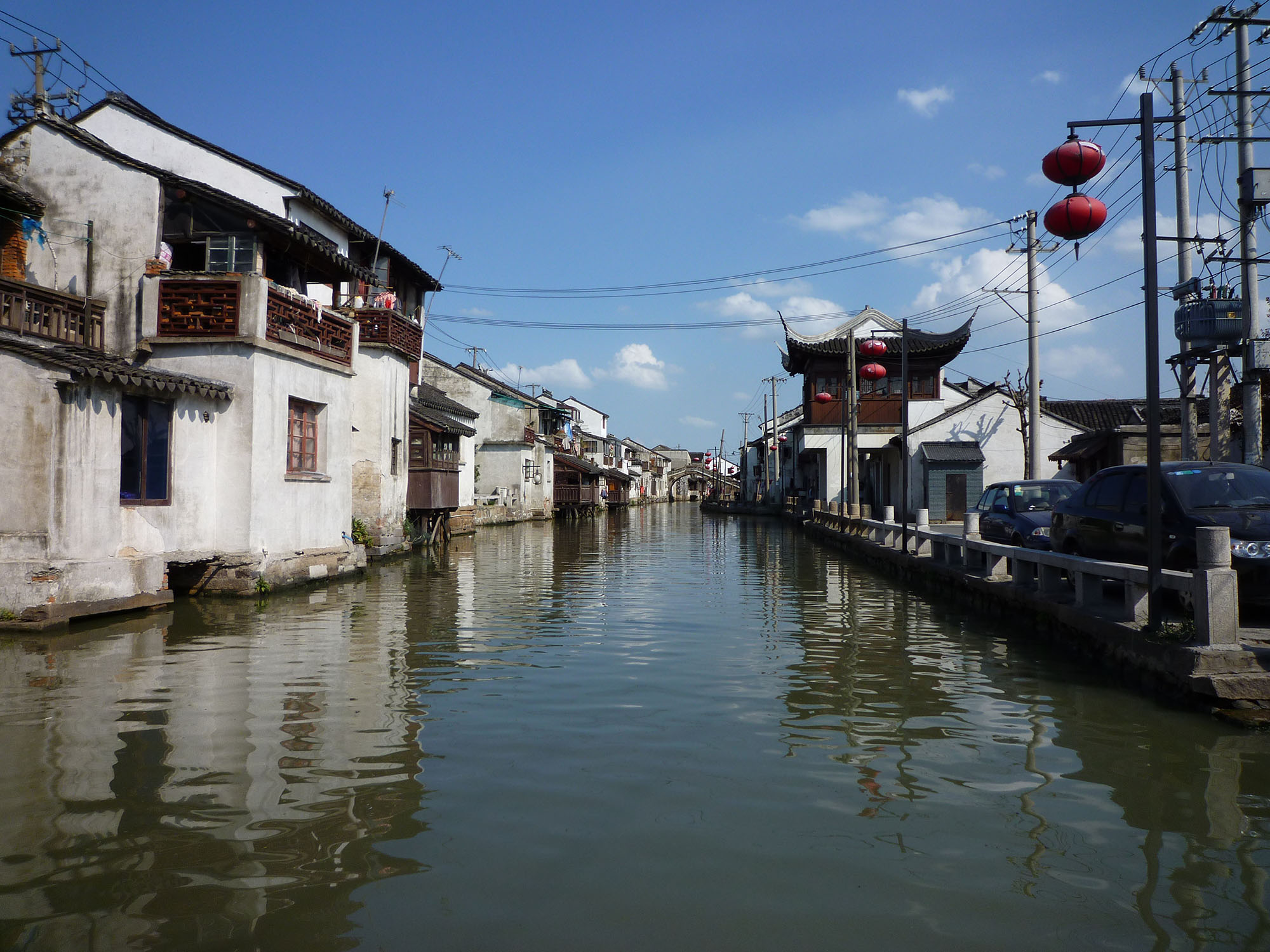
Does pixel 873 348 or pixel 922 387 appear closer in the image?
pixel 873 348

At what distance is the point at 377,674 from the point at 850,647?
5.48 m

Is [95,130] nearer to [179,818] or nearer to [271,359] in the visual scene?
[271,359]

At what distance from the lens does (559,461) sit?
5406 centimetres

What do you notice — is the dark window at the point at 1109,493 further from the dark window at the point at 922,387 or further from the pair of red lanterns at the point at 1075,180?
the dark window at the point at 922,387

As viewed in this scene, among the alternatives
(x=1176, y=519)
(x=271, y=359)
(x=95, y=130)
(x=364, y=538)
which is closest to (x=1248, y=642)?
(x=1176, y=519)

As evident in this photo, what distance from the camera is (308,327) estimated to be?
1617 cm

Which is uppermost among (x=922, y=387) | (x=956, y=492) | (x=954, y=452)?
(x=922, y=387)

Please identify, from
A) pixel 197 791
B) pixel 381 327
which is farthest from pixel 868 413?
pixel 197 791

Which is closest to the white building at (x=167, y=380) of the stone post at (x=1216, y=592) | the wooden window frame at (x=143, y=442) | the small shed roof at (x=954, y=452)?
the wooden window frame at (x=143, y=442)

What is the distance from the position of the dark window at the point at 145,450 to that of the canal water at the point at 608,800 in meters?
3.29

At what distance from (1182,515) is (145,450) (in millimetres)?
13825

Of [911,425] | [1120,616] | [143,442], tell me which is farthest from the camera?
[911,425]

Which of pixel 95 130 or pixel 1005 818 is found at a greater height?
pixel 95 130

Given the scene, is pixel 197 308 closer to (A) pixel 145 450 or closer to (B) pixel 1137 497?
(A) pixel 145 450
